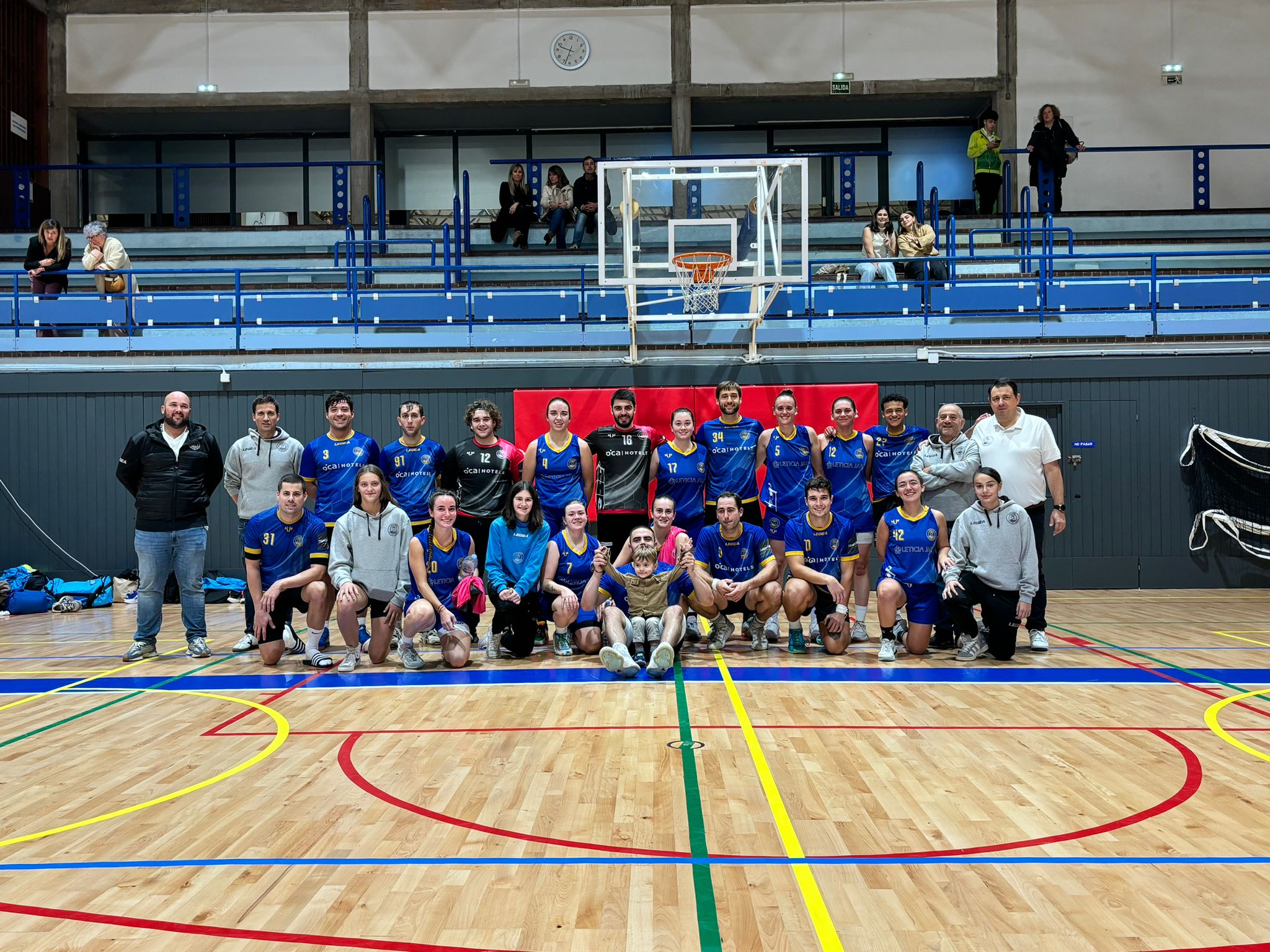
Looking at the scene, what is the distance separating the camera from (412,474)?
291 inches

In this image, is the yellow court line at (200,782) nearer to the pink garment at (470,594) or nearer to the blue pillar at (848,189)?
the pink garment at (470,594)

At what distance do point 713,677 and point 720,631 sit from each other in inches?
40.3

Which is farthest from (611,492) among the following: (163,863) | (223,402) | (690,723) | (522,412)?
(223,402)

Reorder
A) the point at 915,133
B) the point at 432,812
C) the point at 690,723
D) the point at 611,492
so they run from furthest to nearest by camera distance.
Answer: the point at 915,133
the point at 611,492
the point at 690,723
the point at 432,812

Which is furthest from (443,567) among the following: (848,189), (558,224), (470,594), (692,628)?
(848,189)

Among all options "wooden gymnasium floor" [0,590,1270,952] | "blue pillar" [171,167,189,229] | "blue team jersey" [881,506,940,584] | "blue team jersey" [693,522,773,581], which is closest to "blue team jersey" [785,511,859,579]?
"blue team jersey" [693,522,773,581]

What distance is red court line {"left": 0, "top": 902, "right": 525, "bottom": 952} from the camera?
2430 millimetres

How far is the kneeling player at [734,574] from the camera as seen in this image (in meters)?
6.55

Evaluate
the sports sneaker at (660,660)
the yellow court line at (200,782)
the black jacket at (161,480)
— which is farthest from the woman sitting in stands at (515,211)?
the yellow court line at (200,782)

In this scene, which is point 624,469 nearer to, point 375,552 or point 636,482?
point 636,482

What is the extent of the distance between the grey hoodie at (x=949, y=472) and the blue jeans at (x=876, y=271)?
18.8ft

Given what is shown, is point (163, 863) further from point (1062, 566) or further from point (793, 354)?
point (1062, 566)

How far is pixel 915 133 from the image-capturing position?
17766 mm

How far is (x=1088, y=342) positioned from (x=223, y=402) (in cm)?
1003
